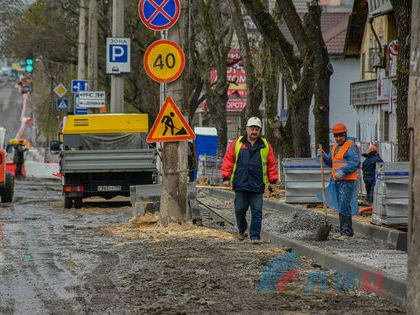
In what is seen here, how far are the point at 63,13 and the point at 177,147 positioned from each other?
136ft

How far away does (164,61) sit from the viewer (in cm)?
1812

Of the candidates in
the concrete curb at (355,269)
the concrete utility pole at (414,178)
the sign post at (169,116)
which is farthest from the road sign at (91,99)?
the concrete utility pole at (414,178)

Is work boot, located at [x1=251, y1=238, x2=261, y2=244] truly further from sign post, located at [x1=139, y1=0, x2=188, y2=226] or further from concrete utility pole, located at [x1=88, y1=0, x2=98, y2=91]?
concrete utility pole, located at [x1=88, y1=0, x2=98, y2=91]

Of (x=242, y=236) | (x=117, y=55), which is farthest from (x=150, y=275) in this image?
(x=117, y=55)

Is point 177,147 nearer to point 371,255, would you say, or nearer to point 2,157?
point 371,255

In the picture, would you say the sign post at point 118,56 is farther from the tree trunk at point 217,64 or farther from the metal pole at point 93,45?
the metal pole at point 93,45

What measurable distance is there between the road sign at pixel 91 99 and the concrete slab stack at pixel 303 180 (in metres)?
15.7

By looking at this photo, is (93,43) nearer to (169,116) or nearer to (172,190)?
(172,190)

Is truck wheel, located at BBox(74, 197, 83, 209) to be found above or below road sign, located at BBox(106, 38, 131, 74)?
below

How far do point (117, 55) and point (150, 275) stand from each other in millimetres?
22565

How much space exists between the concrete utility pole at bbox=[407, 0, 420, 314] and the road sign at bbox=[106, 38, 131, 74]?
25.4 meters

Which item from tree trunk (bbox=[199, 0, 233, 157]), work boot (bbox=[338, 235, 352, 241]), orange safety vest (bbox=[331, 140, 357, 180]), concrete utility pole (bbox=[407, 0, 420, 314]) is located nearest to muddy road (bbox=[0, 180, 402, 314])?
concrete utility pole (bbox=[407, 0, 420, 314])

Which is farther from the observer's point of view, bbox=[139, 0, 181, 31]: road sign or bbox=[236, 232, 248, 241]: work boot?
bbox=[139, 0, 181, 31]: road sign

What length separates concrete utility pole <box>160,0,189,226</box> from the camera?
1862cm
